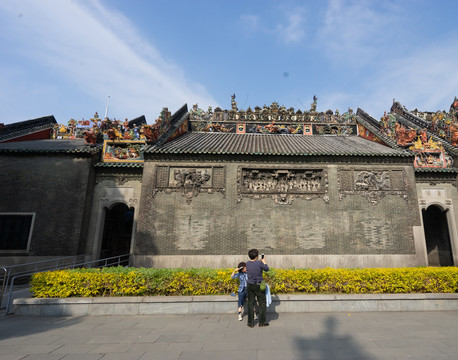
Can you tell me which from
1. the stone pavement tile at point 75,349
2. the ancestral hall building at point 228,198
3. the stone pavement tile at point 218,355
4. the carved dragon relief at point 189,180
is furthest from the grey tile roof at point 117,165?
the stone pavement tile at point 218,355

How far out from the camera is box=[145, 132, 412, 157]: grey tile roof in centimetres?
1344

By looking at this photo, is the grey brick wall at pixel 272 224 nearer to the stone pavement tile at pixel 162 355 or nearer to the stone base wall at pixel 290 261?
the stone base wall at pixel 290 261

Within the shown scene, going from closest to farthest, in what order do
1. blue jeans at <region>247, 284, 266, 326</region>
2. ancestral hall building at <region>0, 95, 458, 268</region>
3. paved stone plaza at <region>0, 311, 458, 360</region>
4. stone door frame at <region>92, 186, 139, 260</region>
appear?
paved stone plaza at <region>0, 311, 458, 360</region>
blue jeans at <region>247, 284, 266, 326</region>
ancestral hall building at <region>0, 95, 458, 268</region>
stone door frame at <region>92, 186, 139, 260</region>

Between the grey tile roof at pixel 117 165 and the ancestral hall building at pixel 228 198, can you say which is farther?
the grey tile roof at pixel 117 165

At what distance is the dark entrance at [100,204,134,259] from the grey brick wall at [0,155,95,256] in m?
2.19

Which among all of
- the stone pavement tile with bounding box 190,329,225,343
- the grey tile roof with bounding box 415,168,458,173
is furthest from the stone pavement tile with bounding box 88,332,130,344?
the grey tile roof with bounding box 415,168,458,173

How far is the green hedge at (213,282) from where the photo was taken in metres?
6.74

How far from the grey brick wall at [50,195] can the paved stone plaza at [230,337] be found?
252 inches

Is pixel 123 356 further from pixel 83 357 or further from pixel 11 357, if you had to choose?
pixel 11 357

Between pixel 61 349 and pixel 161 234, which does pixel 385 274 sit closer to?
pixel 61 349

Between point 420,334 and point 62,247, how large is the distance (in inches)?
539

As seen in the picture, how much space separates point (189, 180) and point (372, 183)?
31.5 feet

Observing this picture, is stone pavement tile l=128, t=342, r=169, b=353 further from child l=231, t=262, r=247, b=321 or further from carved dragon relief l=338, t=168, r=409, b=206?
carved dragon relief l=338, t=168, r=409, b=206

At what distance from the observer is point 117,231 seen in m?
15.9
